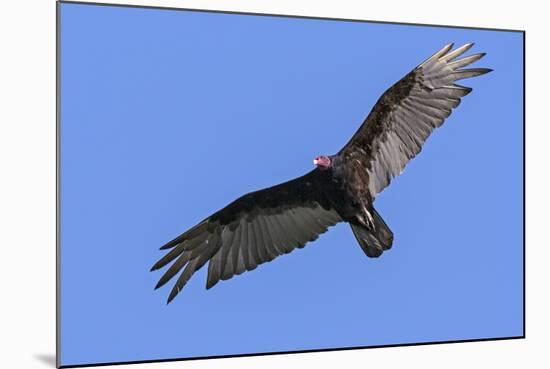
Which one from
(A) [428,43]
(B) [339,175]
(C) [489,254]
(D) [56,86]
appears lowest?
(C) [489,254]

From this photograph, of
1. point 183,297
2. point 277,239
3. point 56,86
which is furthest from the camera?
point 277,239

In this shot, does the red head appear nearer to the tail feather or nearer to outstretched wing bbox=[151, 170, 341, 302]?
outstretched wing bbox=[151, 170, 341, 302]

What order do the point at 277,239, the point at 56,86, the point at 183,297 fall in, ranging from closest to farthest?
the point at 56,86 → the point at 183,297 → the point at 277,239

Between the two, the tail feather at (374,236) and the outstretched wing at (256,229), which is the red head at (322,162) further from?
the tail feather at (374,236)

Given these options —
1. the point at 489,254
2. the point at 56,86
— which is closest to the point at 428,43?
the point at 489,254

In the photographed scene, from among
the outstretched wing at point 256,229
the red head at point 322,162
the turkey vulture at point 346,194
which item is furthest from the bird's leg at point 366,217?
the red head at point 322,162

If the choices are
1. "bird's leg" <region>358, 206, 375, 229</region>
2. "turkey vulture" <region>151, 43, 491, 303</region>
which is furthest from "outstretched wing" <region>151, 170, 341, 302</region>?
"bird's leg" <region>358, 206, 375, 229</region>

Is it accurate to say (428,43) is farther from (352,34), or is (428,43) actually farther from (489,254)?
(489,254)
